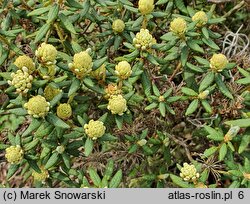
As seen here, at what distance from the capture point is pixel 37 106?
2352 mm

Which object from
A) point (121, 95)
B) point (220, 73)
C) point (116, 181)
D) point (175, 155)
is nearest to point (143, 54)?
Answer: point (121, 95)

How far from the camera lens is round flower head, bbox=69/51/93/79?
7.94 ft

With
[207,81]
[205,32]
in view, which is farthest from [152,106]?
[205,32]

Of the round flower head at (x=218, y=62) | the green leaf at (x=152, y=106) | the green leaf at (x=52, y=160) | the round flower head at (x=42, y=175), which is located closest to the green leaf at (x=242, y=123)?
the round flower head at (x=218, y=62)

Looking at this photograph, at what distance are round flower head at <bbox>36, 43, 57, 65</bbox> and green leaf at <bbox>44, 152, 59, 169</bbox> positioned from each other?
594 millimetres

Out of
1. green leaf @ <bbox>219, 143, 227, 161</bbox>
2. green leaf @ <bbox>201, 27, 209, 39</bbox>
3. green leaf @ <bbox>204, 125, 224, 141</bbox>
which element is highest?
green leaf @ <bbox>201, 27, 209, 39</bbox>

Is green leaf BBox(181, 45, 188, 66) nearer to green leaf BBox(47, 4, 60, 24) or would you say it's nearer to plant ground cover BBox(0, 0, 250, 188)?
plant ground cover BBox(0, 0, 250, 188)

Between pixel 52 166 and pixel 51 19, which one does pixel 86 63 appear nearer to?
pixel 51 19

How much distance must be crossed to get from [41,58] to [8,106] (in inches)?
22.7

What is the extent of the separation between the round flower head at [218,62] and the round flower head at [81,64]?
2.60ft

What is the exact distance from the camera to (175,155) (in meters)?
3.68

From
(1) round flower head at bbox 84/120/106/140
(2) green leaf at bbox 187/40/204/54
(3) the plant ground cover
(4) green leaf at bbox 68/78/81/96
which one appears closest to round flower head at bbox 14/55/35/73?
(3) the plant ground cover

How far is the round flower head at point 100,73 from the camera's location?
263 centimetres

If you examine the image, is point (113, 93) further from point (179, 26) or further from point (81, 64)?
point (179, 26)
